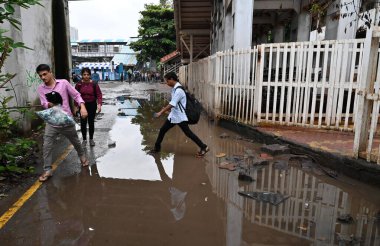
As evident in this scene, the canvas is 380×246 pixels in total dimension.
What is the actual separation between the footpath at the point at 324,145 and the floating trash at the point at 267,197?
1.38 metres

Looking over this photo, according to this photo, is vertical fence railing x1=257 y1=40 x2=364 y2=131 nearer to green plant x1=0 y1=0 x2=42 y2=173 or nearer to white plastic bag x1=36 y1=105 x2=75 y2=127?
white plastic bag x1=36 y1=105 x2=75 y2=127

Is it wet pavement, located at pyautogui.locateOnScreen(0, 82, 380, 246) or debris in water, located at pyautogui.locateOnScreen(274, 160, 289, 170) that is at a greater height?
debris in water, located at pyautogui.locateOnScreen(274, 160, 289, 170)

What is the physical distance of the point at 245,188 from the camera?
430 centimetres

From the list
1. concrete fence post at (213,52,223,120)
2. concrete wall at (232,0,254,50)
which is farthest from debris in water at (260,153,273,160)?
concrete wall at (232,0,254,50)

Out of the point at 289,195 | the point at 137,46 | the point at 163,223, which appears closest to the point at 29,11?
the point at 163,223

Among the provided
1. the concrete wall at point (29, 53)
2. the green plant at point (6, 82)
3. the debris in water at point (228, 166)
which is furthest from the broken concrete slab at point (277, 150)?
the concrete wall at point (29, 53)

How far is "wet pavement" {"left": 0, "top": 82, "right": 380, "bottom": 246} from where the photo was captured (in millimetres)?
3070

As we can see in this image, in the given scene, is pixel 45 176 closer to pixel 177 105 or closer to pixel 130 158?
pixel 130 158

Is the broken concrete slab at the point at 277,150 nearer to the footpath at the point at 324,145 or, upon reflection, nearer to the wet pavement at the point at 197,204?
the wet pavement at the point at 197,204

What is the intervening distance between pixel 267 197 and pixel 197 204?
0.92 metres

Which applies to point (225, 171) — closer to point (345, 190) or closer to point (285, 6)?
point (345, 190)

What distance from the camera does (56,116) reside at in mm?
4492

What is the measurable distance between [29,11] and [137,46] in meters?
31.6

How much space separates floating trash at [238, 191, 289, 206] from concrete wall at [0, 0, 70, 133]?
18.4 ft
